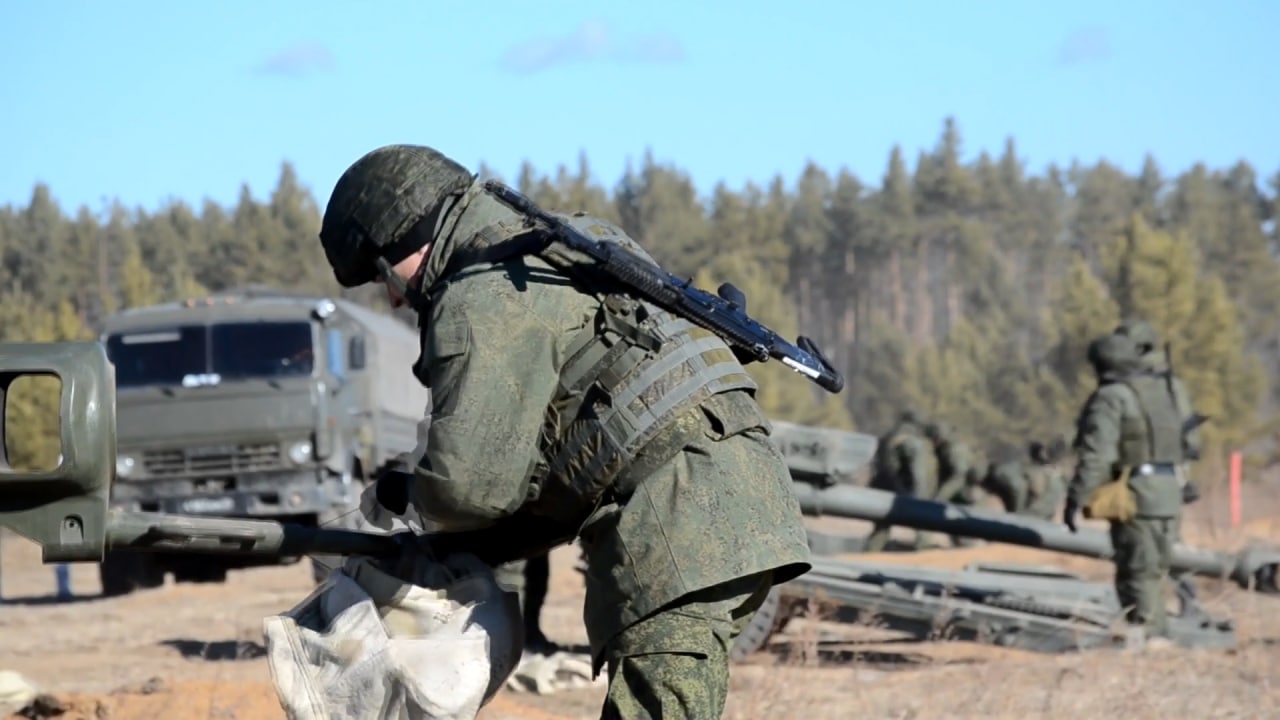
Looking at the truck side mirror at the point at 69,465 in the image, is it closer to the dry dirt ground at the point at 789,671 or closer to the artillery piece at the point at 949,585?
the dry dirt ground at the point at 789,671

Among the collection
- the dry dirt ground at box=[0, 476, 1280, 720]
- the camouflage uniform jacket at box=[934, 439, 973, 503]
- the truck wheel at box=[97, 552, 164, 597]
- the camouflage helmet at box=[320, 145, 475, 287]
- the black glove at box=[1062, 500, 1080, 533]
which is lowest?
the truck wheel at box=[97, 552, 164, 597]

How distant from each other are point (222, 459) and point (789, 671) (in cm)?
977

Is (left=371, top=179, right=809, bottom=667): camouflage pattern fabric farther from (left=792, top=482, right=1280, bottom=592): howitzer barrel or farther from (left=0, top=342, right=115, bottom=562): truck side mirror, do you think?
(left=792, top=482, right=1280, bottom=592): howitzer barrel

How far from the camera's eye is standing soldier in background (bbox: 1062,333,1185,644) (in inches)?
415

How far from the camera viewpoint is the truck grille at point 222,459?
52.9ft

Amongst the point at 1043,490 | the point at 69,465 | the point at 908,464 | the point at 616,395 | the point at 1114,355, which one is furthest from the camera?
the point at 1043,490

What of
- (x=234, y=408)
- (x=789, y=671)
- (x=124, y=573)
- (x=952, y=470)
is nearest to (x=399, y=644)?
(x=789, y=671)

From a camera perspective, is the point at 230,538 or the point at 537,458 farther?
the point at 230,538

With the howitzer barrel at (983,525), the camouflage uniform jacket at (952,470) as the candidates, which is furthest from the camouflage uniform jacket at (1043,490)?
the howitzer barrel at (983,525)

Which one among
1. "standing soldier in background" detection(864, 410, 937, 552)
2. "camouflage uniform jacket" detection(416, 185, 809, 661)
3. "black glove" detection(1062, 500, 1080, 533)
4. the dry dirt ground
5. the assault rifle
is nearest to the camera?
"camouflage uniform jacket" detection(416, 185, 809, 661)

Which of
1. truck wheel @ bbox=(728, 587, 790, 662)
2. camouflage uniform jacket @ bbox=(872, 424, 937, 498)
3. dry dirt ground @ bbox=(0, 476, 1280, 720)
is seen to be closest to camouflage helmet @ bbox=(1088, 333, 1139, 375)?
dry dirt ground @ bbox=(0, 476, 1280, 720)

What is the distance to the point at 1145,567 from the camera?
34.6ft

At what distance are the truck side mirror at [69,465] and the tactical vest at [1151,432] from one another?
7.99m

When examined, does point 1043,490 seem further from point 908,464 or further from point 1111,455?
point 1111,455
